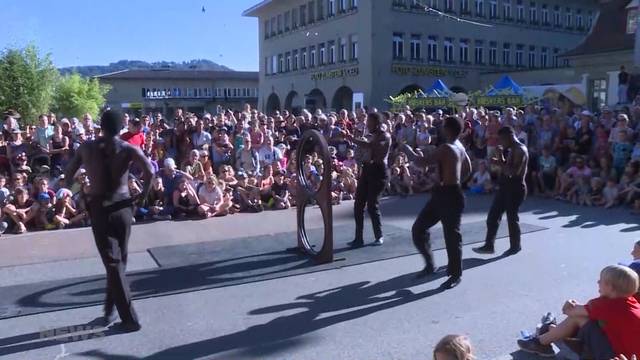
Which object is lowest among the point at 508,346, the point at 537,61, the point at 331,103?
the point at 508,346

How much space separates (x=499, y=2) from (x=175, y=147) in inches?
1375

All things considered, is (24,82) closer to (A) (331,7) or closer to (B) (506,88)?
(A) (331,7)

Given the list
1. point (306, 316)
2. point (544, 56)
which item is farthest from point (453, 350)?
point (544, 56)

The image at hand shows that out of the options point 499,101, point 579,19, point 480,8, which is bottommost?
point 499,101

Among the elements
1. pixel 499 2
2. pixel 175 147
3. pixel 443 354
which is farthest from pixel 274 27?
pixel 443 354

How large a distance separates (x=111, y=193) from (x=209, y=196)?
6243 mm

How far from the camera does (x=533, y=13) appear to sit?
45.4 metres

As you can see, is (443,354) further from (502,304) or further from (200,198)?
(200,198)

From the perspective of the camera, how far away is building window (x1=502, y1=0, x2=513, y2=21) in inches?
1707

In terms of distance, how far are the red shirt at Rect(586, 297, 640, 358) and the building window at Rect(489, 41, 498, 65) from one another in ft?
135

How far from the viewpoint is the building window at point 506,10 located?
43362 mm

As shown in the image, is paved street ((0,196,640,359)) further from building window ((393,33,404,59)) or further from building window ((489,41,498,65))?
building window ((489,41,498,65))

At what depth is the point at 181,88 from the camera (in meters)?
68.2

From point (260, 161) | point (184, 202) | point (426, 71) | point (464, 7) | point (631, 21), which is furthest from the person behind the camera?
point (464, 7)
